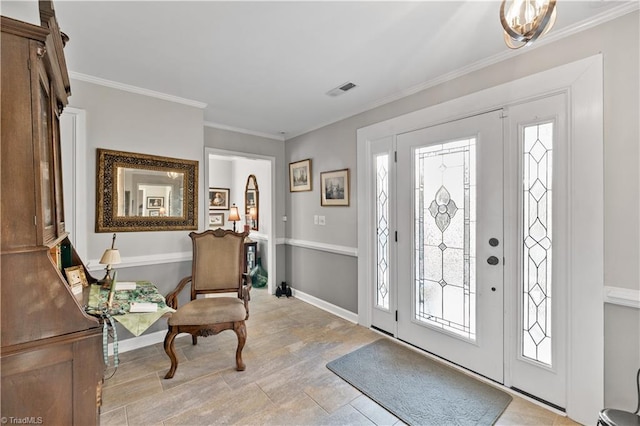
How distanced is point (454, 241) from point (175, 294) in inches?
106

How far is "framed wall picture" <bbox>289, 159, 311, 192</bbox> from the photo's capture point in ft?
13.6

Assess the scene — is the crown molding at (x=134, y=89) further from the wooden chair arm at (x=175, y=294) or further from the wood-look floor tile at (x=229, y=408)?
the wood-look floor tile at (x=229, y=408)

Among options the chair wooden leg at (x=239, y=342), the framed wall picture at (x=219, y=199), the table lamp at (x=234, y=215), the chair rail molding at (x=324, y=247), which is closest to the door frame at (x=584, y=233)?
the chair rail molding at (x=324, y=247)

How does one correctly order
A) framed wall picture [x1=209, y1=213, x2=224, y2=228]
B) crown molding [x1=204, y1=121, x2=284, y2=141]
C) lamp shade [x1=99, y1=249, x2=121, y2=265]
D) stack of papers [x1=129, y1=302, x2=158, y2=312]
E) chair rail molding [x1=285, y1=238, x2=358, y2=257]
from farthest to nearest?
framed wall picture [x1=209, y1=213, x2=224, y2=228]
crown molding [x1=204, y1=121, x2=284, y2=141]
chair rail molding [x1=285, y1=238, x2=358, y2=257]
lamp shade [x1=99, y1=249, x2=121, y2=265]
stack of papers [x1=129, y1=302, x2=158, y2=312]

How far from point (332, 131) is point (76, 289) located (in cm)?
305

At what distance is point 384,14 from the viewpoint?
68.1 inches

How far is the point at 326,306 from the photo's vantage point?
12.8ft

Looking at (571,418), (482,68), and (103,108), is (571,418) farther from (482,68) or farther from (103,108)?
(103,108)

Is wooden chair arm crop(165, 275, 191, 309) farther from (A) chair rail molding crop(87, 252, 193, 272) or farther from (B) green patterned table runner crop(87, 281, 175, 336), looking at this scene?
(B) green patterned table runner crop(87, 281, 175, 336)

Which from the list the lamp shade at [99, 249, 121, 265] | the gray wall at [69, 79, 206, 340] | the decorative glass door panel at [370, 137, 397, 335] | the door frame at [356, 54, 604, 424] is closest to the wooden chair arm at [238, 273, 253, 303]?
the gray wall at [69, 79, 206, 340]

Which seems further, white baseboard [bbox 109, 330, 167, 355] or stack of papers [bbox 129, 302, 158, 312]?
white baseboard [bbox 109, 330, 167, 355]

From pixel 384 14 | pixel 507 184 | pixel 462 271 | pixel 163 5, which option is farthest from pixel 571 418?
pixel 163 5

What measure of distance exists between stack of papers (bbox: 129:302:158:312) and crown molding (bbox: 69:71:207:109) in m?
2.17

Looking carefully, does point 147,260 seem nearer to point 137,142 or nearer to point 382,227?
point 137,142
